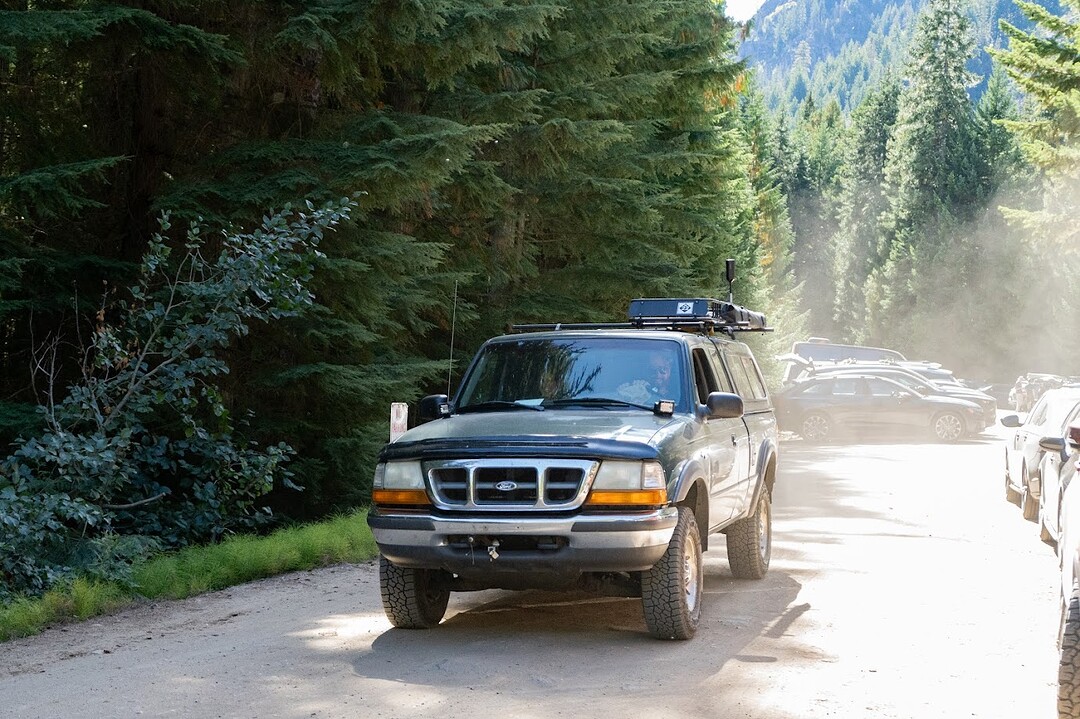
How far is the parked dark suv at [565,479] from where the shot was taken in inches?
286

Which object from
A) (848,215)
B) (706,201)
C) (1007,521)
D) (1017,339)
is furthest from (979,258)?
(1007,521)

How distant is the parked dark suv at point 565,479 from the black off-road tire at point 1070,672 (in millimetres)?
2432

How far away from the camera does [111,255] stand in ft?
48.0

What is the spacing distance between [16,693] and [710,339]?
5449mm

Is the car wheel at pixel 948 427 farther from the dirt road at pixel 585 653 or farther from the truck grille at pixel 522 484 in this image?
the truck grille at pixel 522 484

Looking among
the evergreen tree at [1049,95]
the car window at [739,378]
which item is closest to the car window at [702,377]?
the car window at [739,378]

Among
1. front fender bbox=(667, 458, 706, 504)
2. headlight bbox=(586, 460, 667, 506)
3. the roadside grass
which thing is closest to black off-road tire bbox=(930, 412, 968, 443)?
the roadside grass

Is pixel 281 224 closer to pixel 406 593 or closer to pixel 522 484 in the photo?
pixel 406 593

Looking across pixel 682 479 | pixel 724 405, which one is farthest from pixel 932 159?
pixel 682 479

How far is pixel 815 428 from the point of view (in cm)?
2975

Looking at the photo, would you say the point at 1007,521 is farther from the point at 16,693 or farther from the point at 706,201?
the point at 706,201

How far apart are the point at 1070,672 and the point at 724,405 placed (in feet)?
11.0

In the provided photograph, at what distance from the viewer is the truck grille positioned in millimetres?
7273

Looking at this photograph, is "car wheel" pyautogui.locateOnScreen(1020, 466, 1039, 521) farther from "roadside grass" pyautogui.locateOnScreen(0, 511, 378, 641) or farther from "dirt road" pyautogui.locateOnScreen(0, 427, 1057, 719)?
"roadside grass" pyautogui.locateOnScreen(0, 511, 378, 641)
